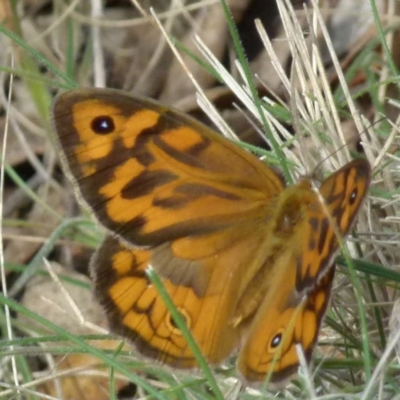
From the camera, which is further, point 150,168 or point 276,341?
point 150,168

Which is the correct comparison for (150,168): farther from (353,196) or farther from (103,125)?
(353,196)

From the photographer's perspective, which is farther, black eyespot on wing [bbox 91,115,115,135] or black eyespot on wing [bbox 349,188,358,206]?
black eyespot on wing [bbox 91,115,115,135]

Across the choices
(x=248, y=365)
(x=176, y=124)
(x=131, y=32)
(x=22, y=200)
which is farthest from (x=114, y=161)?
(x=131, y=32)

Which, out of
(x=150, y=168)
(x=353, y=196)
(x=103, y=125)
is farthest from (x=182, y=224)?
(x=353, y=196)

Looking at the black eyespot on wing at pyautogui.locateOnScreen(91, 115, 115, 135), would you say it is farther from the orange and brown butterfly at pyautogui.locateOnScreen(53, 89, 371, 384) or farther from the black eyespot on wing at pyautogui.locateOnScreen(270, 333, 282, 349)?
the black eyespot on wing at pyautogui.locateOnScreen(270, 333, 282, 349)

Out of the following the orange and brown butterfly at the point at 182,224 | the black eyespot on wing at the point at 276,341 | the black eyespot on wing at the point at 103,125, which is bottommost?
the black eyespot on wing at the point at 276,341

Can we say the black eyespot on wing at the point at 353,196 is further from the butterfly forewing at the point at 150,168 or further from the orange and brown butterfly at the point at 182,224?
the butterfly forewing at the point at 150,168

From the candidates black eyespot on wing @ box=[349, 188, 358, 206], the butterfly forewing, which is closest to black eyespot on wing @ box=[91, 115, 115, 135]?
the butterfly forewing

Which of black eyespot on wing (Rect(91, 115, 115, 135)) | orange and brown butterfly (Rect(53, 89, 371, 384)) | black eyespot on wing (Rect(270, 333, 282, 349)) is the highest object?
black eyespot on wing (Rect(91, 115, 115, 135))

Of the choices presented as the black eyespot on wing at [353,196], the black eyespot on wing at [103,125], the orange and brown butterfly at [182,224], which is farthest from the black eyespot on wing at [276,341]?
the black eyespot on wing at [103,125]
